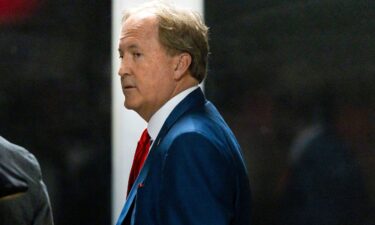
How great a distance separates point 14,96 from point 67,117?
197 millimetres

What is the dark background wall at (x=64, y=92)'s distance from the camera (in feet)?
9.09

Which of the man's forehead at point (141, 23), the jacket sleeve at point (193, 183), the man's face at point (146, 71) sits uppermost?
the man's forehead at point (141, 23)

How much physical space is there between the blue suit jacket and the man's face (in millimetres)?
76

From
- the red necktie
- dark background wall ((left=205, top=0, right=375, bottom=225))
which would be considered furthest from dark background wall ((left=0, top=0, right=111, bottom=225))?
the red necktie

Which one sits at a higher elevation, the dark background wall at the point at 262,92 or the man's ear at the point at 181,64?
the man's ear at the point at 181,64

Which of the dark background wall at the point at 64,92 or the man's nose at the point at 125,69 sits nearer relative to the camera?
the man's nose at the point at 125,69

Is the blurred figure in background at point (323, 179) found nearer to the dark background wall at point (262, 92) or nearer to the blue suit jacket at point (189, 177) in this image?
the dark background wall at point (262, 92)

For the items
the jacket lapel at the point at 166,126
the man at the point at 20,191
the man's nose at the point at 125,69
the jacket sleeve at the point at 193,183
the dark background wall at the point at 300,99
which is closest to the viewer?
the jacket sleeve at the point at 193,183

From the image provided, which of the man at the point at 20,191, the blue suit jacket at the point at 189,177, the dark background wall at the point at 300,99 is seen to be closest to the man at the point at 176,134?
the blue suit jacket at the point at 189,177

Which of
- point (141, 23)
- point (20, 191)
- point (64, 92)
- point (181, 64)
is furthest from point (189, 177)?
point (64, 92)

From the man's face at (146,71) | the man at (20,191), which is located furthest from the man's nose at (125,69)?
the man at (20,191)

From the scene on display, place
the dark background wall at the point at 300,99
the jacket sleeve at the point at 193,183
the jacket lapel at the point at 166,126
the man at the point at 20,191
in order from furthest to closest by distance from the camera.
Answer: the dark background wall at the point at 300,99
the man at the point at 20,191
the jacket lapel at the point at 166,126
the jacket sleeve at the point at 193,183

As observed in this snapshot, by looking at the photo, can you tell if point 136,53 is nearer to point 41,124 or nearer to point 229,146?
point 229,146

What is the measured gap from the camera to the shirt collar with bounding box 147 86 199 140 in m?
1.83
